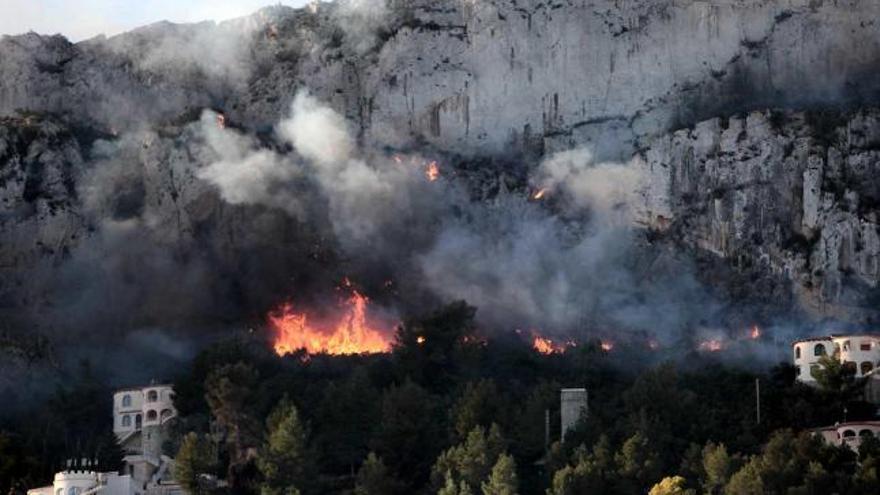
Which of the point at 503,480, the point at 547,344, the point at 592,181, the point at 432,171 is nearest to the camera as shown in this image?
the point at 503,480

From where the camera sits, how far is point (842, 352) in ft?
341

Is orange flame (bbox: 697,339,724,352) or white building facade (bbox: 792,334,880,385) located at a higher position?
orange flame (bbox: 697,339,724,352)

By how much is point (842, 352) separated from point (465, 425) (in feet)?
46.2

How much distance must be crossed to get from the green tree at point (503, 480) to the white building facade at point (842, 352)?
1333cm

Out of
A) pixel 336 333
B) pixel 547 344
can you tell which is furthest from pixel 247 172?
pixel 547 344

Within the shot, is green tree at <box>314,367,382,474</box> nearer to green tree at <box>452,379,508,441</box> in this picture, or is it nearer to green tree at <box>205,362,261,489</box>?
green tree at <box>205,362,261,489</box>

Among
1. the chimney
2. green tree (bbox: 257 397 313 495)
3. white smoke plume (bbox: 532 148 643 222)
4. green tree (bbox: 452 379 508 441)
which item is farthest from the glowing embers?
green tree (bbox: 257 397 313 495)

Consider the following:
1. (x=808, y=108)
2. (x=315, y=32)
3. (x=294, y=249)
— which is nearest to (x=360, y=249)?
(x=294, y=249)

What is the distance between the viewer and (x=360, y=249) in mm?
116188

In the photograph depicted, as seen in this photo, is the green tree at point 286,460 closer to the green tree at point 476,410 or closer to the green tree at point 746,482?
the green tree at point 476,410

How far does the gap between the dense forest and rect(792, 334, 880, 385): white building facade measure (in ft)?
2.59

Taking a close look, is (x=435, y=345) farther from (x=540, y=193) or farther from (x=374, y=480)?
(x=374, y=480)

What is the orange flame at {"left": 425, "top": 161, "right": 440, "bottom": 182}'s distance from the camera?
11650 cm

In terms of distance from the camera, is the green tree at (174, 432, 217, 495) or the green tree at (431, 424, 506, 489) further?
the green tree at (174, 432, 217, 495)
